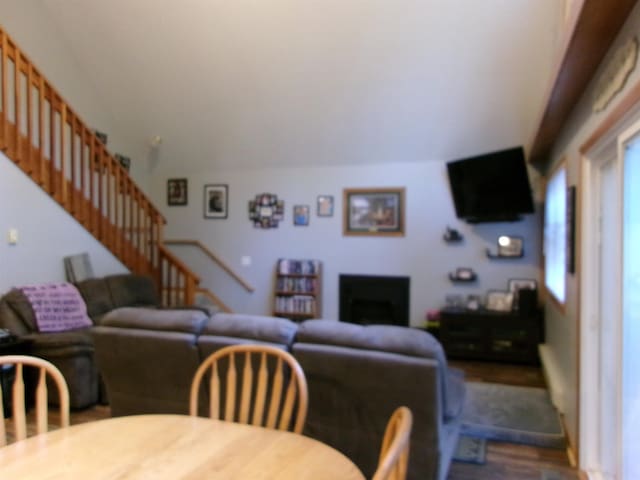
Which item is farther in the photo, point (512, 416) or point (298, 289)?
point (298, 289)

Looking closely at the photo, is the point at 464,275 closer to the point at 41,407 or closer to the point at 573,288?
the point at 573,288

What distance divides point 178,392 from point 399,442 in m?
1.95

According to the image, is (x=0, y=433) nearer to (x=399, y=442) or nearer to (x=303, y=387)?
(x=303, y=387)

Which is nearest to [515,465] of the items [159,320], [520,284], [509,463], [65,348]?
[509,463]

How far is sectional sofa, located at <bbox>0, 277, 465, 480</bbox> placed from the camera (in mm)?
2027

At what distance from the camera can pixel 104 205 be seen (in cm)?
539

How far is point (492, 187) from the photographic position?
200 inches

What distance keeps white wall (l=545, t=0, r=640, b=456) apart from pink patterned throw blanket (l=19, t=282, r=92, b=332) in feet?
12.9

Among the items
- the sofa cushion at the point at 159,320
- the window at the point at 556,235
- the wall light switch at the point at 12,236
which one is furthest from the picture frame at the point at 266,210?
the sofa cushion at the point at 159,320

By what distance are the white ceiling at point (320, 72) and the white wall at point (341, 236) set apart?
27cm

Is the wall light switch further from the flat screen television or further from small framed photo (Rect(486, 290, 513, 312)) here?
small framed photo (Rect(486, 290, 513, 312))

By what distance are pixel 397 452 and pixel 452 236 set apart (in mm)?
4944

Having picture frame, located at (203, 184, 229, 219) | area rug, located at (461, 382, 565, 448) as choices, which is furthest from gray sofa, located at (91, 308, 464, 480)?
picture frame, located at (203, 184, 229, 219)

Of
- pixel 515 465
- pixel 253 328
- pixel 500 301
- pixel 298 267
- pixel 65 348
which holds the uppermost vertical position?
pixel 298 267
